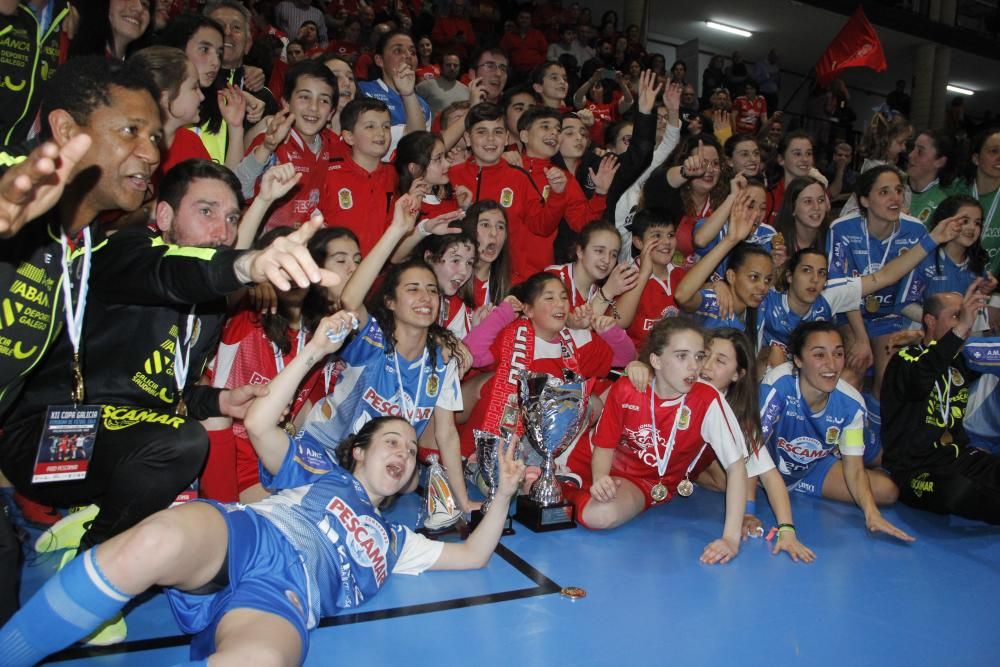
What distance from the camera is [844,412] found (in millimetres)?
4156

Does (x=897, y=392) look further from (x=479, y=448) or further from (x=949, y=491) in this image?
(x=479, y=448)

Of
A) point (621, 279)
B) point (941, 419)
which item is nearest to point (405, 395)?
point (621, 279)

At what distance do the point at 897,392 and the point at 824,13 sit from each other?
1341 centimetres

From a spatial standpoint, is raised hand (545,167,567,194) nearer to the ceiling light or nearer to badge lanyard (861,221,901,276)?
badge lanyard (861,221,901,276)

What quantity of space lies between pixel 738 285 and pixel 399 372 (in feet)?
7.86

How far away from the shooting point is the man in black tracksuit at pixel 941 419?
4062mm

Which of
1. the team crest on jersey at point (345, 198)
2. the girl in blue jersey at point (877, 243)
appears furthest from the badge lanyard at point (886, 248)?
the team crest on jersey at point (345, 198)

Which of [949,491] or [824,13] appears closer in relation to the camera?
[949,491]

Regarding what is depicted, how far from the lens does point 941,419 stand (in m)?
4.43

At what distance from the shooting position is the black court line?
2.26 m

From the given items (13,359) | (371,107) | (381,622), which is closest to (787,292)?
(371,107)

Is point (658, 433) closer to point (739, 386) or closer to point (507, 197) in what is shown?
point (739, 386)

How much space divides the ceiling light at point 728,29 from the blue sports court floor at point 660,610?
15.1m

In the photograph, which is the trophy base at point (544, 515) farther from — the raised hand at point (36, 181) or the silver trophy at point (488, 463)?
the raised hand at point (36, 181)
